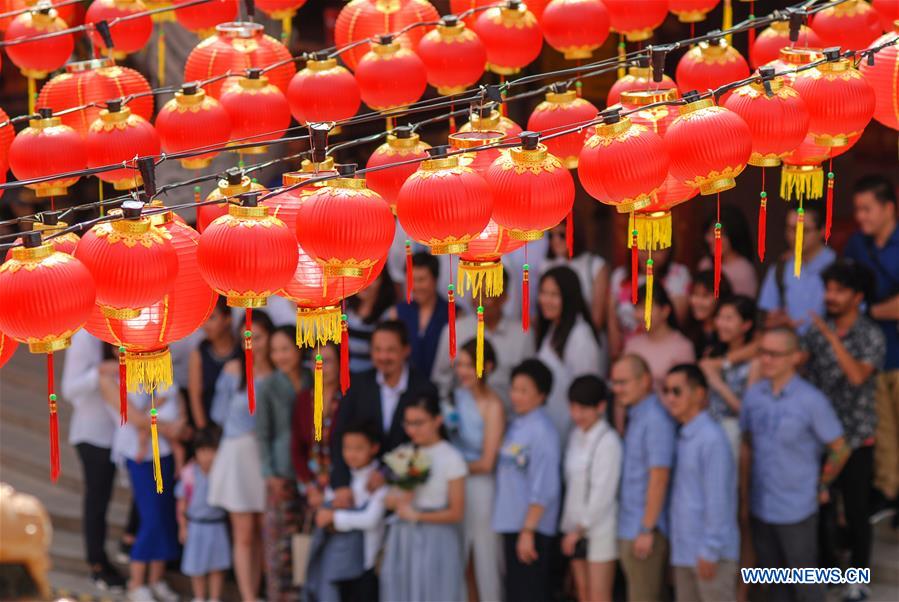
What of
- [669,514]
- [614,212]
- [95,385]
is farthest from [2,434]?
[669,514]

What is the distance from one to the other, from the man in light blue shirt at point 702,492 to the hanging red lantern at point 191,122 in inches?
100

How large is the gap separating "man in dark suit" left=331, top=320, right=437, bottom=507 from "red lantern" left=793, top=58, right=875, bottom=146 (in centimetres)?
303

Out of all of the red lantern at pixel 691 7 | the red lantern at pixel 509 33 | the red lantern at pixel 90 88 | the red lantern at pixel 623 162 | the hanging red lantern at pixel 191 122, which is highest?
the red lantern at pixel 691 7

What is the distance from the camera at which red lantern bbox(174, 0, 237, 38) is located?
7613mm

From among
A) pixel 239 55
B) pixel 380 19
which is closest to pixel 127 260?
pixel 239 55

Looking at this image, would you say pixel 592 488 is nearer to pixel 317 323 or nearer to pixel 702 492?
pixel 702 492

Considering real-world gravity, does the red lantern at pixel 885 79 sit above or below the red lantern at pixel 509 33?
below

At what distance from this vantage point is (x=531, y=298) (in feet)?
29.5

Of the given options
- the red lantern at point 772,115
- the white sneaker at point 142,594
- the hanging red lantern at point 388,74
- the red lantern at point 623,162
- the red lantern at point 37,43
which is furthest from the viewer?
the white sneaker at point 142,594

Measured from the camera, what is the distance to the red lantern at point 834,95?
6.09 meters

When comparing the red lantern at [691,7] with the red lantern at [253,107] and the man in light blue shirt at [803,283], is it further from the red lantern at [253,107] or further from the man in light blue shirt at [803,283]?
the red lantern at [253,107]

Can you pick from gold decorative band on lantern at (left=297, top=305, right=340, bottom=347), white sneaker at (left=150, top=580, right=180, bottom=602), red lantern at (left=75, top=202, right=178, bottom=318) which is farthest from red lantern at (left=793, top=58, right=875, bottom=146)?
white sneaker at (left=150, top=580, right=180, bottom=602)

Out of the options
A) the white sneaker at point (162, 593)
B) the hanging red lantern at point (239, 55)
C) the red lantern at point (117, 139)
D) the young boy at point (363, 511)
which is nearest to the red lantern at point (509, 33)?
the hanging red lantern at point (239, 55)

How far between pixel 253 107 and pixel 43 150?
872mm
